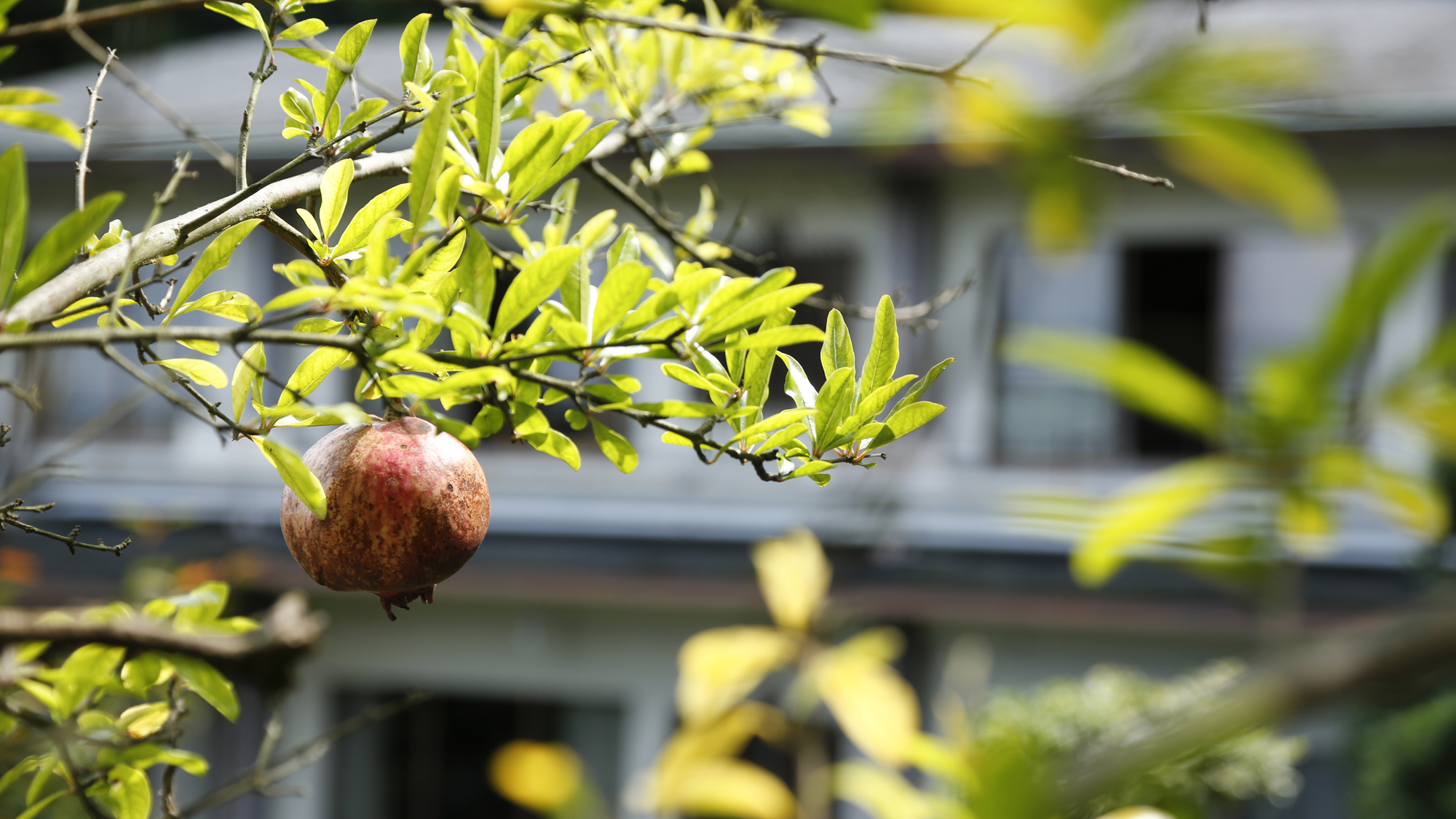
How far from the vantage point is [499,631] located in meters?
5.54

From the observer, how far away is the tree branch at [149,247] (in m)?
0.50

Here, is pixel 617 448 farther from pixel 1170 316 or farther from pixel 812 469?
pixel 1170 316

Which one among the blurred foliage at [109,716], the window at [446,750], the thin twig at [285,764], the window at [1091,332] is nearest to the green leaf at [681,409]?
the blurred foliage at [109,716]

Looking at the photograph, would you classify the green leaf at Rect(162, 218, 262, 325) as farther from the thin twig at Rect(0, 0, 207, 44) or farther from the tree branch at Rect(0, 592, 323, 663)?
the tree branch at Rect(0, 592, 323, 663)

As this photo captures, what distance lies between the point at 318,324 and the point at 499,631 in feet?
17.0

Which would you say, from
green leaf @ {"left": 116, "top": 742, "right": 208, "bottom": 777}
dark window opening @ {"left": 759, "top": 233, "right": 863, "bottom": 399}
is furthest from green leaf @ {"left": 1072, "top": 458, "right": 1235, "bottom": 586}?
dark window opening @ {"left": 759, "top": 233, "right": 863, "bottom": 399}

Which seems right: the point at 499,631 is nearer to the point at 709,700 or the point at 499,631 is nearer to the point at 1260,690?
the point at 709,700

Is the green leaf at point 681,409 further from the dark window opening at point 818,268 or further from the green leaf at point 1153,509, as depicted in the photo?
the dark window opening at point 818,268

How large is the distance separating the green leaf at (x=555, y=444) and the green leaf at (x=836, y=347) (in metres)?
0.18

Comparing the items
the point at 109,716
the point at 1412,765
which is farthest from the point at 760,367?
the point at 1412,765

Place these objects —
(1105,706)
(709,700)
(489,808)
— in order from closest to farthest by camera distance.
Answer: (709,700) < (1105,706) < (489,808)

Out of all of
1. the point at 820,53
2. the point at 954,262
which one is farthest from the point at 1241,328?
the point at 820,53

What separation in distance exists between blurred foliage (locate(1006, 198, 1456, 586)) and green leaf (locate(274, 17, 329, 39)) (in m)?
0.65

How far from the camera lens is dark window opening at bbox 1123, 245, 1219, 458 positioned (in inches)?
213
